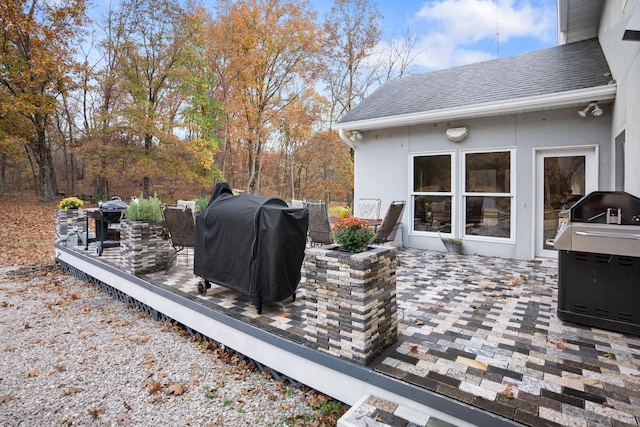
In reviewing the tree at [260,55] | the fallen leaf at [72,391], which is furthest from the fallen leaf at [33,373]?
the tree at [260,55]

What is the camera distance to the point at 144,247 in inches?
185

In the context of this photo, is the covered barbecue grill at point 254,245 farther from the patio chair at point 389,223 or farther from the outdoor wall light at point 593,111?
the outdoor wall light at point 593,111

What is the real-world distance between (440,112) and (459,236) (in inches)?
90.9

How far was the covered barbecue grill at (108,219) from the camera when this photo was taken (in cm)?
591

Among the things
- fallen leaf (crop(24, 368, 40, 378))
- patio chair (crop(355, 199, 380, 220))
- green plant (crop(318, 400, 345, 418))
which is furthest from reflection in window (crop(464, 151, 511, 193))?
fallen leaf (crop(24, 368, 40, 378))

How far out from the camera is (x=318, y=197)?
20.5 meters

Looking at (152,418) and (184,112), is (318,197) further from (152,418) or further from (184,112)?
(152,418)

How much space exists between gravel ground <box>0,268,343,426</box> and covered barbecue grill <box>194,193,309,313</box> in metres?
A: 0.74

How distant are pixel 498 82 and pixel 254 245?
19.2ft

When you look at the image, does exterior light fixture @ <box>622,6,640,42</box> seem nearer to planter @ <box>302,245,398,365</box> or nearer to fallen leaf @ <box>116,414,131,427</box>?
planter @ <box>302,245,398,365</box>

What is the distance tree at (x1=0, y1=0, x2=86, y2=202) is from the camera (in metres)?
12.3

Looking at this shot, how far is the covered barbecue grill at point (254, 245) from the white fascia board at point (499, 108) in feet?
12.7

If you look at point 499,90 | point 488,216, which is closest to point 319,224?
point 488,216

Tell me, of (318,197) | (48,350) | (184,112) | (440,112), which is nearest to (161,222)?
(48,350)
